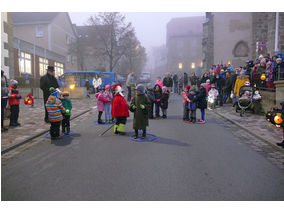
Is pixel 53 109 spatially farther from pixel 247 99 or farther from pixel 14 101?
pixel 247 99

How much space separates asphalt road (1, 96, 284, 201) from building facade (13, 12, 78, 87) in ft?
80.2

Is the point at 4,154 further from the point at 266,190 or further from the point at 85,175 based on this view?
the point at 266,190

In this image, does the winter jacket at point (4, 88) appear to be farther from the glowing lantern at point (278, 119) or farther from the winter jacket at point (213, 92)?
the winter jacket at point (213, 92)

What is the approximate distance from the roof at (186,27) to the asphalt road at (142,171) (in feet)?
242

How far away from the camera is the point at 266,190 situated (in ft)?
13.1

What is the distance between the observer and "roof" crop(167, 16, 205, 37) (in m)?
77.0

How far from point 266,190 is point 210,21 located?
98.6ft

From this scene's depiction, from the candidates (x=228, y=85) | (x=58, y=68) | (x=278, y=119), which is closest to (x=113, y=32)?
(x=58, y=68)

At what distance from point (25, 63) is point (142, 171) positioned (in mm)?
27899

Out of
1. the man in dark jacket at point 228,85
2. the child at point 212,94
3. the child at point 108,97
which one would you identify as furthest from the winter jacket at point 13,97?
the man in dark jacket at point 228,85

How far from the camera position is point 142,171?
4.79 metres

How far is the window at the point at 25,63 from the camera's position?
92.5ft

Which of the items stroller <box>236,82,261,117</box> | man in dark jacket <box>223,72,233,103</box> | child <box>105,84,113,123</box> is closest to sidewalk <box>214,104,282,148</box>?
stroller <box>236,82,261,117</box>

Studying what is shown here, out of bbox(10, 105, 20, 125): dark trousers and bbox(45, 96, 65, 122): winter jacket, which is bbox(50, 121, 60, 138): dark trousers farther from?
bbox(10, 105, 20, 125): dark trousers
